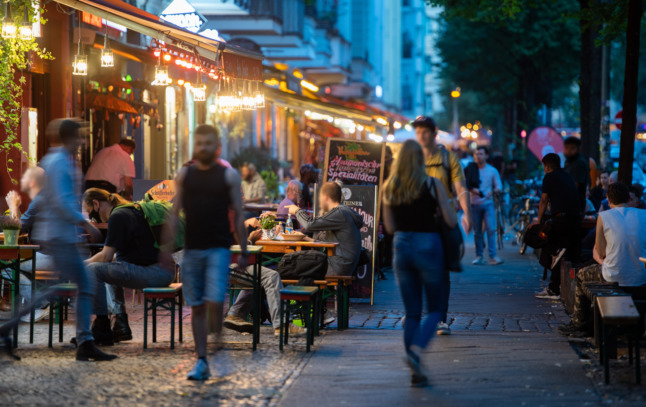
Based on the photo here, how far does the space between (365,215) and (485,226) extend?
20.0 ft

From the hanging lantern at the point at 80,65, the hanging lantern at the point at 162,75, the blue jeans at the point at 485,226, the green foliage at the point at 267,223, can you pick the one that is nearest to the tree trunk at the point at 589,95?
the blue jeans at the point at 485,226

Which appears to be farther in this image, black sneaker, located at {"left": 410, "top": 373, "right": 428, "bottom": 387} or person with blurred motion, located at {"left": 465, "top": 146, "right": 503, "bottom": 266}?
person with blurred motion, located at {"left": 465, "top": 146, "right": 503, "bottom": 266}

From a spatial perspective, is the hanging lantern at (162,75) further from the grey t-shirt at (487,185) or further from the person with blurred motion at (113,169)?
the grey t-shirt at (487,185)

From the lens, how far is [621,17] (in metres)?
15.4

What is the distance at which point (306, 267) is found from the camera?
10.5 metres

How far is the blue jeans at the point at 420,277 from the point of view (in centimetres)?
783

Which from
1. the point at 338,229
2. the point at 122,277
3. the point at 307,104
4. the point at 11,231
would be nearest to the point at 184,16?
the point at 307,104

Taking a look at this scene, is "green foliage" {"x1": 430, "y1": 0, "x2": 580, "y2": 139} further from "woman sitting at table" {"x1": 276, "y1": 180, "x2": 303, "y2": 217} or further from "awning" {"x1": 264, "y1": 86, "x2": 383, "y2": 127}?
"woman sitting at table" {"x1": 276, "y1": 180, "x2": 303, "y2": 217}

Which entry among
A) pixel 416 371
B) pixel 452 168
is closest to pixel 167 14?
pixel 452 168

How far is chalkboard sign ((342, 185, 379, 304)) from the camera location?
43.0 ft

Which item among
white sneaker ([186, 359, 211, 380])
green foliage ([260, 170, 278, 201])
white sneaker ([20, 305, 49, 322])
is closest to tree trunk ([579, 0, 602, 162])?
green foliage ([260, 170, 278, 201])

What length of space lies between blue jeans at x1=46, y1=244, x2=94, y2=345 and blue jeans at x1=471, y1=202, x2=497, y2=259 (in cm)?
1083

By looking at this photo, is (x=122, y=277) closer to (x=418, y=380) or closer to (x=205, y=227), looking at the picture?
(x=205, y=227)

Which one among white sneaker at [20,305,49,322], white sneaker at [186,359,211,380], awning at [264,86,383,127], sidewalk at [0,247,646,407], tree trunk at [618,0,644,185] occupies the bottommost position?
sidewalk at [0,247,646,407]
